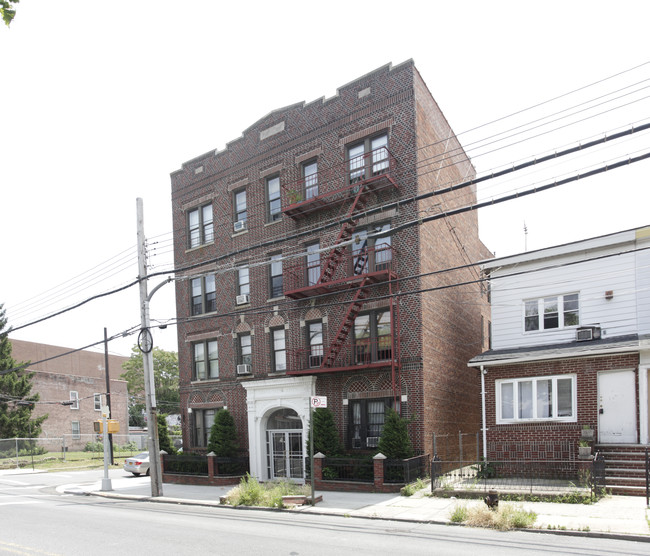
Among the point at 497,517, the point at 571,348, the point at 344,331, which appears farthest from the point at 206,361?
the point at 497,517

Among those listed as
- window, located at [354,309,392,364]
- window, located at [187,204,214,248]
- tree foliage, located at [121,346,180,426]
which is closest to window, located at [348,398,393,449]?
window, located at [354,309,392,364]

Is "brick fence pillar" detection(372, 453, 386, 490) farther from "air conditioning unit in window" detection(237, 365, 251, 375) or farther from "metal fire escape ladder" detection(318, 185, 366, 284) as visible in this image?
"air conditioning unit in window" detection(237, 365, 251, 375)

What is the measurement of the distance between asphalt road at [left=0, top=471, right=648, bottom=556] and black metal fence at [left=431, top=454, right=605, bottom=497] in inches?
152

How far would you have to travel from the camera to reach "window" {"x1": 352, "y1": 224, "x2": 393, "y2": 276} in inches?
832

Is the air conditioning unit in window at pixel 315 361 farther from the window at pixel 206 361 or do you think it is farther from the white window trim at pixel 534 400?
the white window trim at pixel 534 400

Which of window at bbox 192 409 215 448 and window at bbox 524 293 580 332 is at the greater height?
window at bbox 524 293 580 332

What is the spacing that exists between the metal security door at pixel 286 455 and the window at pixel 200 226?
379 inches

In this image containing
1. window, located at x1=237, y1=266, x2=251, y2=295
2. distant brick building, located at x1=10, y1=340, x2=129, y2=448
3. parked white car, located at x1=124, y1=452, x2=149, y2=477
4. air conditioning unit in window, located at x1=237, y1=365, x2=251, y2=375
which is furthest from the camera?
distant brick building, located at x1=10, y1=340, x2=129, y2=448

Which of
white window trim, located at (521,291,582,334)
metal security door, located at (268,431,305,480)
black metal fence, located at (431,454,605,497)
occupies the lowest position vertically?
metal security door, located at (268,431,305,480)

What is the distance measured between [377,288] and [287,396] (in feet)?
19.2

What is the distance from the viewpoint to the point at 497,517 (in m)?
12.0

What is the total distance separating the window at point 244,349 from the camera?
25.1m

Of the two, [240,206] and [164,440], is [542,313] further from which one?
[164,440]

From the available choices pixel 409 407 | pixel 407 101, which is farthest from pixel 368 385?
pixel 407 101
